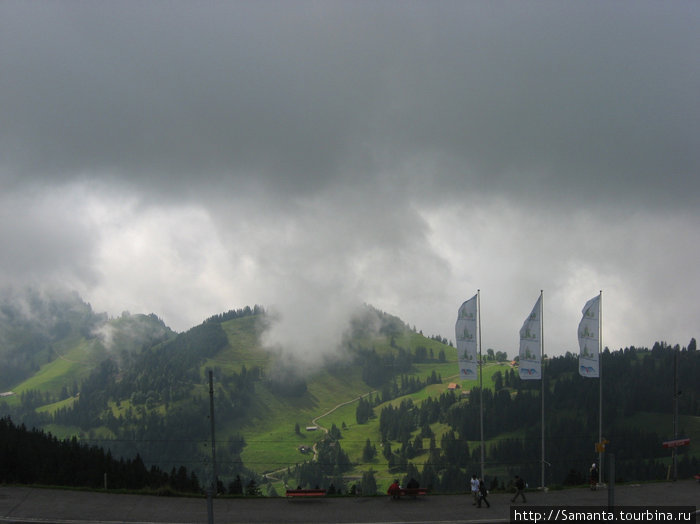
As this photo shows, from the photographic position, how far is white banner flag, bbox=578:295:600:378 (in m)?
49.8

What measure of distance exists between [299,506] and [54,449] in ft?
187

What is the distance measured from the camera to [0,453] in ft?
188

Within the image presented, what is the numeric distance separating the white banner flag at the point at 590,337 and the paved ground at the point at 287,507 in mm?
9333

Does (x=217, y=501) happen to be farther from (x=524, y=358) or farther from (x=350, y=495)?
(x=524, y=358)

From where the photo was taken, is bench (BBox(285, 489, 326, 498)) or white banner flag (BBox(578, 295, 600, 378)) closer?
bench (BBox(285, 489, 326, 498))

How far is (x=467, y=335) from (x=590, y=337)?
977 centimetres

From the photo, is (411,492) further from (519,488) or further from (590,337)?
(590,337)

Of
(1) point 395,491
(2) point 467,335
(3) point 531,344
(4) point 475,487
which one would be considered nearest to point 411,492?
(1) point 395,491

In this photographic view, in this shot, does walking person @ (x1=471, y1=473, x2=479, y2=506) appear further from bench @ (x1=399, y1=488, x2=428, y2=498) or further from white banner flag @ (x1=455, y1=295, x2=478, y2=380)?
white banner flag @ (x1=455, y1=295, x2=478, y2=380)

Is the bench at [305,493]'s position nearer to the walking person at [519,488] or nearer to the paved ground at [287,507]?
the paved ground at [287,507]

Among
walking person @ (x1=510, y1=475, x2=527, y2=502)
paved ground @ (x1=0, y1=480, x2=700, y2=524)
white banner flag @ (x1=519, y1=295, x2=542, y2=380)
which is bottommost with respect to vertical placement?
paved ground @ (x1=0, y1=480, x2=700, y2=524)

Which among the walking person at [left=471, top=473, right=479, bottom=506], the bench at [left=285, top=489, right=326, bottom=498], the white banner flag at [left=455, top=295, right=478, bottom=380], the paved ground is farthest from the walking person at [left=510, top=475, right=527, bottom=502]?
the bench at [left=285, top=489, right=326, bottom=498]

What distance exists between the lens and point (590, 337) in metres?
50.1

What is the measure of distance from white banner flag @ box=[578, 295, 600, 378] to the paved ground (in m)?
9.33
